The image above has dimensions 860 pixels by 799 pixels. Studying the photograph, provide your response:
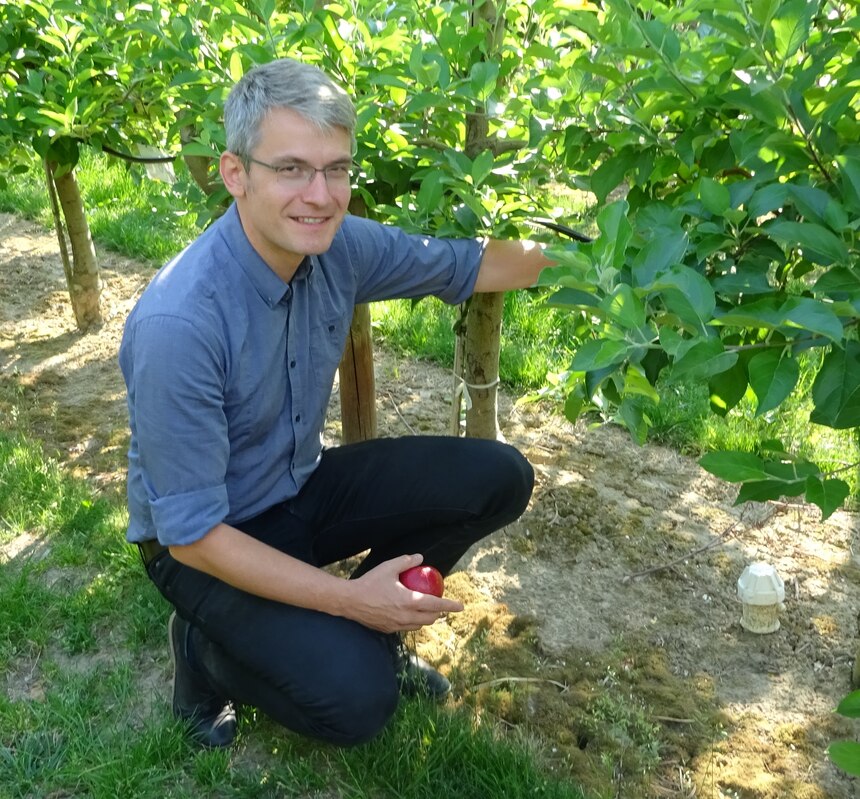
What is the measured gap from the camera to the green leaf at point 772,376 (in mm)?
1401

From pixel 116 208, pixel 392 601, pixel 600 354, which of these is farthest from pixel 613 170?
pixel 116 208

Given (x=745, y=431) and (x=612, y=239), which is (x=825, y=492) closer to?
(x=612, y=239)

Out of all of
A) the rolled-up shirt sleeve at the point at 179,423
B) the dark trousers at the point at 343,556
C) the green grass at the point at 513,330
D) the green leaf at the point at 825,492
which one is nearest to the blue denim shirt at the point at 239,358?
the rolled-up shirt sleeve at the point at 179,423

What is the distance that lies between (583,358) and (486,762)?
1289 mm

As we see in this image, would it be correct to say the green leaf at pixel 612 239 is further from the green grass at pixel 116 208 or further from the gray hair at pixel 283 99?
the green grass at pixel 116 208

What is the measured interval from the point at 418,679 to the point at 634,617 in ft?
2.35

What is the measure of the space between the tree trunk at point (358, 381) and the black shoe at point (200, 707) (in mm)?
889

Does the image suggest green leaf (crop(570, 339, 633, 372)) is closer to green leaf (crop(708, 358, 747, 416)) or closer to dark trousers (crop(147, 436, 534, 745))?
green leaf (crop(708, 358, 747, 416))

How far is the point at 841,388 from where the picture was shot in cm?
147

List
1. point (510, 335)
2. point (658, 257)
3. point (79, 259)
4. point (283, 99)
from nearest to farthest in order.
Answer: point (658, 257) → point (283, 99) → point (510, 335) → point (79, 259)

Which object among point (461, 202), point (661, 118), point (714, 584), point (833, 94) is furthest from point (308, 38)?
point (714, 584)

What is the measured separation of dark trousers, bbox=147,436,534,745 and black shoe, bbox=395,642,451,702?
0.09m

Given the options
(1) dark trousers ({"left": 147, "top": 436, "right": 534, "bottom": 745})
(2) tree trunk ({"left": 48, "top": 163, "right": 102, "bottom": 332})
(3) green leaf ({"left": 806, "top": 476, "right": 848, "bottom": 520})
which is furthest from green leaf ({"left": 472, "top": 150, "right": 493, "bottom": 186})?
(2) tree trunk ({"left": 48, "top": 163, "right": 102, "bottom": 332})

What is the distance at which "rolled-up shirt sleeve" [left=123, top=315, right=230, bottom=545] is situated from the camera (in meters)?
2.02
